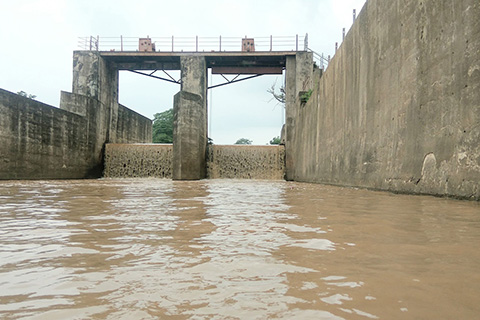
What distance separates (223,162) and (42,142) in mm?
8425

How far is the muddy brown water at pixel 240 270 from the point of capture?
0.95 meters

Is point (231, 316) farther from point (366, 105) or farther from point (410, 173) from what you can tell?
point (366, 105)

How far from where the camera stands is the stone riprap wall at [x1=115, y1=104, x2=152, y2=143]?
73.3ft

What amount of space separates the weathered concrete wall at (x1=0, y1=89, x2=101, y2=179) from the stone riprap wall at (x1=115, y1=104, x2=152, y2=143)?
143 inches

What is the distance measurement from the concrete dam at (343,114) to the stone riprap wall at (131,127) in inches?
21.9

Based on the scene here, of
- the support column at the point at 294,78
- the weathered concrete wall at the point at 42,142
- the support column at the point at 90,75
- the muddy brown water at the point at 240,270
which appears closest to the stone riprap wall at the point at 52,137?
the weathered concrete wall at the point at 42,142

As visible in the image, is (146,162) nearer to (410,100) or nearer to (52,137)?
(52,137)

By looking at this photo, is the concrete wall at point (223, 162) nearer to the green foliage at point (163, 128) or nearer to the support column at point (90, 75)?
the support column at point (90, 75)

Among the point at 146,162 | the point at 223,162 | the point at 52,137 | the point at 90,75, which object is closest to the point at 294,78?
the point at 223,162

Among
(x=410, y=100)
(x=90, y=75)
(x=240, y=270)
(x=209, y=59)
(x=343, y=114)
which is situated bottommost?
(x=240, y=270)

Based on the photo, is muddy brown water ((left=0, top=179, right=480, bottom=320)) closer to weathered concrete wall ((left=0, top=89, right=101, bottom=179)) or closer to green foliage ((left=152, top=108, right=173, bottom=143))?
weathered concrete wall ((left=0, top=89, right=101, bottom=179))

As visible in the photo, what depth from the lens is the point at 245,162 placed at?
1836 centimetres

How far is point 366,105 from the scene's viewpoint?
6.90 metres

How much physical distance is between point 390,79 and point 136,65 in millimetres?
18162
